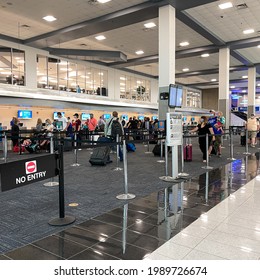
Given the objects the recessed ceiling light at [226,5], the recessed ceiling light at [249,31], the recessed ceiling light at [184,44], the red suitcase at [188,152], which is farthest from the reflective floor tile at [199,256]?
the recessed ceiling light at [184,44]

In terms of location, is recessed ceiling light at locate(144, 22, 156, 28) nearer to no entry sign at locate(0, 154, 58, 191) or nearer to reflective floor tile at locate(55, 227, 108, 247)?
no entry sign at locate(0, 154, 58, 191)

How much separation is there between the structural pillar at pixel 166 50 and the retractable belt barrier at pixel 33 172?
20.1 feet

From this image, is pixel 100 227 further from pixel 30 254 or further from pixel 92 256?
pixel 30 254

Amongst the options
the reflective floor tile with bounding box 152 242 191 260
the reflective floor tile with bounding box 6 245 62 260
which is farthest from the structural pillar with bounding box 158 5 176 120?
the reflective floor tile with bounding box 6 245 62 260

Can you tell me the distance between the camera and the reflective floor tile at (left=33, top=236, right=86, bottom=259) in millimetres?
2628

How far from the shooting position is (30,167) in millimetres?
2943

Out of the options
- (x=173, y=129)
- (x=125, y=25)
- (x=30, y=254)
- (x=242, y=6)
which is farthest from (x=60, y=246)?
(x=242, y=6)

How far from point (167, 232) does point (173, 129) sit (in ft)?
9.38

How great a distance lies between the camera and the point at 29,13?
1020 cm

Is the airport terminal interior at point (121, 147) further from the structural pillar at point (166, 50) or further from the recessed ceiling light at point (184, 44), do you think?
the recessed ceiling light at point (184, 44)

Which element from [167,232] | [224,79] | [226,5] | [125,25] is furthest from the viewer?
[224,79]

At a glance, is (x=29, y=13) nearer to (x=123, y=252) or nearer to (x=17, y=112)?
(x=17, y=112)

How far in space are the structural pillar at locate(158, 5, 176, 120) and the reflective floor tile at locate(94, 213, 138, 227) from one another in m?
5.81
